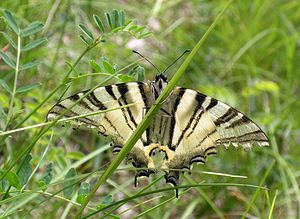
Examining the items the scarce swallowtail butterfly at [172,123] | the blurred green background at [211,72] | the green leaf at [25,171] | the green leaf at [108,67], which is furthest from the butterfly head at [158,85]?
the blurred green background at [211,72]

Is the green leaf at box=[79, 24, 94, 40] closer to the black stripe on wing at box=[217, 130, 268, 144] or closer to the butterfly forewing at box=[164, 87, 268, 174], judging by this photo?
the butterfly forewing at box=[164, 87, 268, 174]

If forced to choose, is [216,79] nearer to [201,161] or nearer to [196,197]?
[196,197]

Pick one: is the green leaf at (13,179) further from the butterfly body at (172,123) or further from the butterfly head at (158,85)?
the butterfly head at (158,85)

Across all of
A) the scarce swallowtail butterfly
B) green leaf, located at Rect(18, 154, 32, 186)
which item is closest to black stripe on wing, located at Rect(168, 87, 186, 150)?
the scarce swallowtail butterfly

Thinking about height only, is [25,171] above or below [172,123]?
below

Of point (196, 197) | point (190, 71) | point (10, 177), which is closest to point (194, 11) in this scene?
point (190, 71)

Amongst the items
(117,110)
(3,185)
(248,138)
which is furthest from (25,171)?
(248,138)

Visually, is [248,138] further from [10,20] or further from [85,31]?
[10,20]
